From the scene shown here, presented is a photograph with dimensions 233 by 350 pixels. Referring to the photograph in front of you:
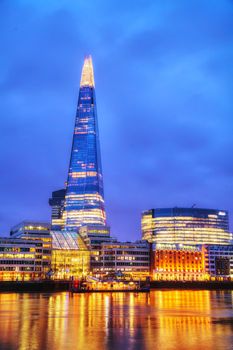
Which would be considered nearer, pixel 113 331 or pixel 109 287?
pixel 113 331

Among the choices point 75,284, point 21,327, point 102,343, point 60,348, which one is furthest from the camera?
point 75,284

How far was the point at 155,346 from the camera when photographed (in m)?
43.0

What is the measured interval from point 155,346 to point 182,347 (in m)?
2.51

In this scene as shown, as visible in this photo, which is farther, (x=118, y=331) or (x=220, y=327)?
(x=220, y=327)

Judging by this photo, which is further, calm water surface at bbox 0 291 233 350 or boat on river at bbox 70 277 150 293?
boat on river at bbox 70 277 150 293

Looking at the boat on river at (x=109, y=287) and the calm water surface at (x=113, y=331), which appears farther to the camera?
the boat on river at (x=109, y=287)

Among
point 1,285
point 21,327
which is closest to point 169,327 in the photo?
point 21,327

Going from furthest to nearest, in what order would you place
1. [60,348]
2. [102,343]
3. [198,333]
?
[198,333]
[102,343]
[60,348]

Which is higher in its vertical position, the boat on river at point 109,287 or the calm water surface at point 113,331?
the boat on river at point 109,287

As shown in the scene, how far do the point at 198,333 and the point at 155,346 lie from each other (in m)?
9.93

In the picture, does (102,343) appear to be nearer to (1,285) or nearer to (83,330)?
(83,330)

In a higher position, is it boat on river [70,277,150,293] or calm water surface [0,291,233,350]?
boat on river [70,277,150,293]

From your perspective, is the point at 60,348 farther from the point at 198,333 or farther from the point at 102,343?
the point at 198,333

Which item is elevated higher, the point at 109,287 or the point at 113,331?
the point at 109,287
